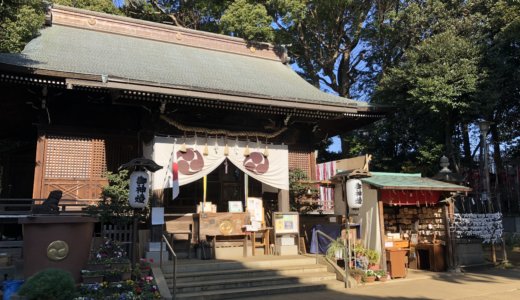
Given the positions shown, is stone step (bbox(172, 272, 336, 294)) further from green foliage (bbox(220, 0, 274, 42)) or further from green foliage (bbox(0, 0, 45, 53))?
green foliage (bbox(220, 0, 274, 42))

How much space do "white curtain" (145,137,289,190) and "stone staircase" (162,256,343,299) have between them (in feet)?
7.35

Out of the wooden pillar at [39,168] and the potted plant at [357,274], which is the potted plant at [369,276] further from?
the wooden pillar at [39,168]

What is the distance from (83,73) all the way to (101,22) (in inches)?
249

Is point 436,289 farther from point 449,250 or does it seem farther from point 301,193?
point 301,193

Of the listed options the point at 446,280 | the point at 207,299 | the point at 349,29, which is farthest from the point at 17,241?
the point at 349,29

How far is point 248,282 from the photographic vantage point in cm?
925

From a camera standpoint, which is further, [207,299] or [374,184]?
[374,184]

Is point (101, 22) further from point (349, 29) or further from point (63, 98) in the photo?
point (349, 29)

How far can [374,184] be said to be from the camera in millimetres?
11164

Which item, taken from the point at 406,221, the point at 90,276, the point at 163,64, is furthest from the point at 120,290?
the point at 406,221

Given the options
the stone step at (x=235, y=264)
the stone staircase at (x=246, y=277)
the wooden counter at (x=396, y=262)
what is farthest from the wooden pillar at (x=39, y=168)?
the wooden counter at (x=396, y=262)

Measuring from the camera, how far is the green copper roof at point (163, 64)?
10688mm

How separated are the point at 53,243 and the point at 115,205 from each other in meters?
2.15

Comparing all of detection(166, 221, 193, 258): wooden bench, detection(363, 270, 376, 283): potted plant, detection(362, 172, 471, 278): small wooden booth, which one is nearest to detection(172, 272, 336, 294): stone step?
detection(363, 270, 376, 283): potted plant
